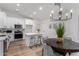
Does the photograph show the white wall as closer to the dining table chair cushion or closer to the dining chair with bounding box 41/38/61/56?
the dining chair with bounding box 41/38/61/56

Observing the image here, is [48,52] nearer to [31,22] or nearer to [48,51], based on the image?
[48,51]

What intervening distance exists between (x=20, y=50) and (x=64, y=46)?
0.82 m

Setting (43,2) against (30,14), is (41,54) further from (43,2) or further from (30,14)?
(43,2)

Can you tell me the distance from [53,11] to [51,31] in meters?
0.39

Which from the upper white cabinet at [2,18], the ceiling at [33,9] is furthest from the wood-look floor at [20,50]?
the ceiling at [33,9]

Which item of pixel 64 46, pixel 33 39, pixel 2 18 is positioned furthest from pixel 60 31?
pixel 2 18

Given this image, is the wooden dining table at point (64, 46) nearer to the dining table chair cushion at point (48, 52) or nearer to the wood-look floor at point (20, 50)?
the dining table chair cushion at point (48, 52)

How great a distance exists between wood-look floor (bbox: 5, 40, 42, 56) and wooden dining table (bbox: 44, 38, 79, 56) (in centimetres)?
25

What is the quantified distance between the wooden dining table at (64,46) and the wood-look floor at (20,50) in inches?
9.9

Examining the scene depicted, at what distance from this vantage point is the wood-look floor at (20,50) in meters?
2.38

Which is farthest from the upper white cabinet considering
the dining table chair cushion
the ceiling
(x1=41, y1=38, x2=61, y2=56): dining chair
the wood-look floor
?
the dining table chair cushion

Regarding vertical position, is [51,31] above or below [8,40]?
above

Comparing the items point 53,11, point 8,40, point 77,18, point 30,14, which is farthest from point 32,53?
point 77,18

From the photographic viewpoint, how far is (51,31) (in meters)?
2.45
